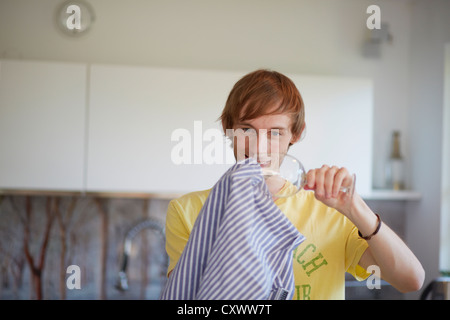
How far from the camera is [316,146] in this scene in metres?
2.25

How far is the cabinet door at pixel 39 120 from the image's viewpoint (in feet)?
7.10

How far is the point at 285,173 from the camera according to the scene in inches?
26.2

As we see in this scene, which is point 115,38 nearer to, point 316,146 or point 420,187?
point 316,146

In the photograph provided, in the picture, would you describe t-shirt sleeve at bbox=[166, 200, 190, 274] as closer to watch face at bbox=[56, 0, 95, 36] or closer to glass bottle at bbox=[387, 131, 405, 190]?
watch face at bbox=[56, 0, 95, 36]

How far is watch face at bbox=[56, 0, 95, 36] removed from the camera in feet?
7.98

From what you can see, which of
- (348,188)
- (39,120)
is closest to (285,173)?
(348,188)

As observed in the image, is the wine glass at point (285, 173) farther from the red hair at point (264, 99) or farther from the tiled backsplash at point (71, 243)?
the tiled backsplash at point (71, 243)

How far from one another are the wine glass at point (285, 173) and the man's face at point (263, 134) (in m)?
0.11

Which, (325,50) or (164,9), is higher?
(164,9)

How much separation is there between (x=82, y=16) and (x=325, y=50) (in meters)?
1.27

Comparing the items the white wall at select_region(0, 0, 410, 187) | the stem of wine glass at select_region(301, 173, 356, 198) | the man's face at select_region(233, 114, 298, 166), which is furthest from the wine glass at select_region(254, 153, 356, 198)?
the white wall at select_region(0, 0, 410, 187)

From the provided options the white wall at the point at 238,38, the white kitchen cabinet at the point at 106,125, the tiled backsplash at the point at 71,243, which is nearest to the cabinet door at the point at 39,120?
the white kitchen cabinet at the point at 106,125
